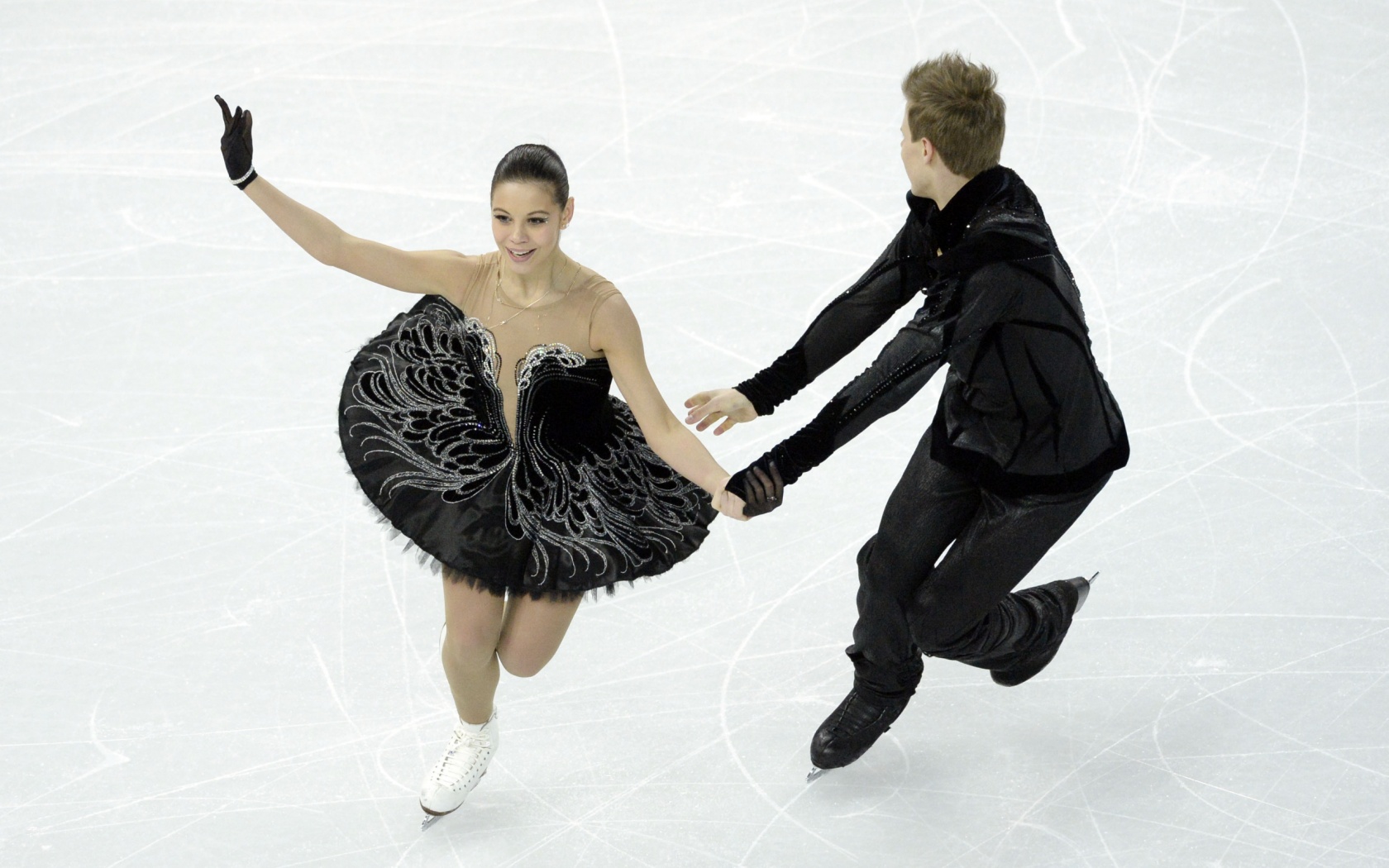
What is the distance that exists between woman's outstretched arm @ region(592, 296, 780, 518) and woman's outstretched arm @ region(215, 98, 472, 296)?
359 mm

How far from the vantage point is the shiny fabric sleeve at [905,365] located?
10.3 ft

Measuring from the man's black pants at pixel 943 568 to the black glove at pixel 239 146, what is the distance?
1559mm

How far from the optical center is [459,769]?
3.49m

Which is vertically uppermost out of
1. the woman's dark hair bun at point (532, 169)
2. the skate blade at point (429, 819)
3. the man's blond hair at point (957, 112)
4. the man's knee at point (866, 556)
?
the man's blond hair at point (957, 112)

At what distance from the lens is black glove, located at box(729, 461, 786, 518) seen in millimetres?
3248

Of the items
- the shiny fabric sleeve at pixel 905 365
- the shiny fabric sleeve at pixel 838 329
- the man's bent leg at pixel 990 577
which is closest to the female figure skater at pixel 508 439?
the shiny fabric sleeve at pixel 905 365

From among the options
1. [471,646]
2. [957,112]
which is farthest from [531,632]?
[957,112]

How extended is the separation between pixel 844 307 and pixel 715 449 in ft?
4.50

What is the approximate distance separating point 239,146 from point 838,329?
1349mm

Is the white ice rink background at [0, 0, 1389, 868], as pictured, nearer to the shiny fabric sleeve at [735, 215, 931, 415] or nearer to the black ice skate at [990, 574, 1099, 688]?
the black ice skate at [990, 574, 1099, 688]

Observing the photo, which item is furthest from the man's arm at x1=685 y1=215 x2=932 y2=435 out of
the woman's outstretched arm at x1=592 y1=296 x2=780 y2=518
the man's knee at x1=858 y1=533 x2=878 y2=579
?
the man's knee at x1=858 y1=533 x2=878 y2=579

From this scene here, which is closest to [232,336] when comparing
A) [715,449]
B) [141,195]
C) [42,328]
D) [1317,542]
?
[42,328]

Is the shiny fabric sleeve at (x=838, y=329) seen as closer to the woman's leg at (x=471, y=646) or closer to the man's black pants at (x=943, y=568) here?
the man's black pants at (x=943, y=568)

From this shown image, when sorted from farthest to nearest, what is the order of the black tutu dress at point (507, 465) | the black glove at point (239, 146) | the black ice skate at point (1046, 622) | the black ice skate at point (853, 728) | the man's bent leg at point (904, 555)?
the black ice skate at point (1046, 622)
the black ice skate at point (853, 728)
the man's bent leg at point (904, 555)
the black tutu dress at point (507, 465)
the black glove at point (239, 146)
